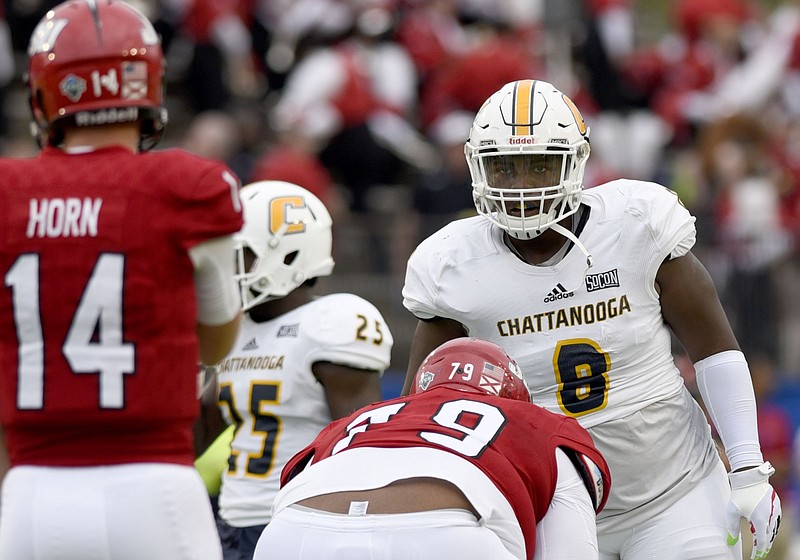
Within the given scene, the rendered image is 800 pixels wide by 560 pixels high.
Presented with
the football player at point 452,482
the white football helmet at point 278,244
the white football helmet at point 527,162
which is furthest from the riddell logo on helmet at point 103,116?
the white football helmet at point 278,244

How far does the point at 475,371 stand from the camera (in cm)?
368

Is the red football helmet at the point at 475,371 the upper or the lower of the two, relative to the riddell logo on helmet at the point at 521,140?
lower

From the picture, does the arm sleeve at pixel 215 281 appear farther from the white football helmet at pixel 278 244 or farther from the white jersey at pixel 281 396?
the white football helmet at pixel 278 244

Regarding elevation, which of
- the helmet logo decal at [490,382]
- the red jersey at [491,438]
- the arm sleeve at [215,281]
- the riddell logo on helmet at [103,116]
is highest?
the riddell logo on helmet at [103,116]

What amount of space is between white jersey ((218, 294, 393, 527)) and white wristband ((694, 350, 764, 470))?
3.62ft

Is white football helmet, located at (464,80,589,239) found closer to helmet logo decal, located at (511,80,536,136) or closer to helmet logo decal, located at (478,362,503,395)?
helmet logo decal, located at (511,80,536,136)

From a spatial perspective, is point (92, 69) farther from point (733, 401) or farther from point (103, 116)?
point (733, 401)

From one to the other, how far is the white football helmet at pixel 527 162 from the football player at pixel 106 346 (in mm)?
1230

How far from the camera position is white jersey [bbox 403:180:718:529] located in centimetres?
407

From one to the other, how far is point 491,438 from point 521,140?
101 centimetres

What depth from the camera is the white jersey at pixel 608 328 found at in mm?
4074

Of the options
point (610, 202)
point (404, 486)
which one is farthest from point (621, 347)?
point (404, 486)

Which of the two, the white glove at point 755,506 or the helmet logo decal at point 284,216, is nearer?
the white glove at point 755,506

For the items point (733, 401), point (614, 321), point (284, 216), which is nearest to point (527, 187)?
point (614, 321)
